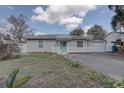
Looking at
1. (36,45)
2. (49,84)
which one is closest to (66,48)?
(36,45)

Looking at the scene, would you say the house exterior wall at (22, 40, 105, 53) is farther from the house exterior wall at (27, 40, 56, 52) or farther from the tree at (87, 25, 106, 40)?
the tree at (87, 25, 106, 40)

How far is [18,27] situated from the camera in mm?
16844

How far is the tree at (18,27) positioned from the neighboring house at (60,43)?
1.31 m

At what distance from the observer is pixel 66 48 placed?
1792cm

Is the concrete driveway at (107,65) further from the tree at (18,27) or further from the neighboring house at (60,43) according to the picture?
the neighboring house at (60,43)

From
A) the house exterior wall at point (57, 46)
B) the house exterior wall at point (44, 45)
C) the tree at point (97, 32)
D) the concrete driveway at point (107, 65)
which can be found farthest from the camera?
the tree at point (97, 32)

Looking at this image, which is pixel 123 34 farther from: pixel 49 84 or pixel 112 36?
pixel 49 84

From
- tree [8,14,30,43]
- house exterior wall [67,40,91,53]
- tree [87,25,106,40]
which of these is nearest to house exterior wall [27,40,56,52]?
tree [8,14,30,43]

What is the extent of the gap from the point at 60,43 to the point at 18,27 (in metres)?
4.00

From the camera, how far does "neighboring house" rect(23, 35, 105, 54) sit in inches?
696

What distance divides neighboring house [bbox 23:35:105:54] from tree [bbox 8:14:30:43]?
51.6 inches

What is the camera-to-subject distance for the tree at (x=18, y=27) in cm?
1459

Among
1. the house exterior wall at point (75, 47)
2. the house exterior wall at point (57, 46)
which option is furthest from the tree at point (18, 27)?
the house exterior wall at point (75, 47)
